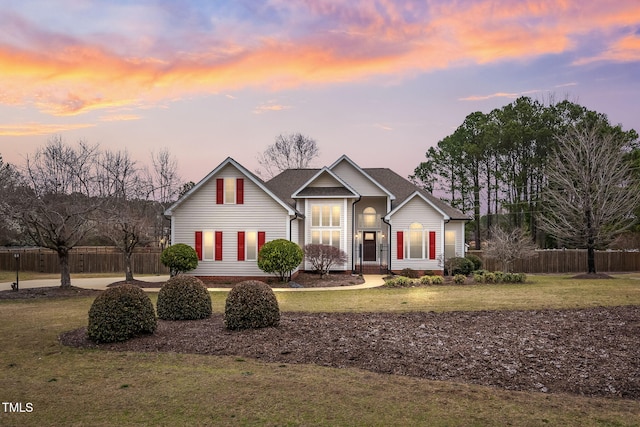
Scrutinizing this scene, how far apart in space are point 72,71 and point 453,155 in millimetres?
33696

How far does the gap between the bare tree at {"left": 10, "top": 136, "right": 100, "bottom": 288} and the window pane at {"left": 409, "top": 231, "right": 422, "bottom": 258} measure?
16.7 meters

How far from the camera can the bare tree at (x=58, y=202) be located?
69.4 ft

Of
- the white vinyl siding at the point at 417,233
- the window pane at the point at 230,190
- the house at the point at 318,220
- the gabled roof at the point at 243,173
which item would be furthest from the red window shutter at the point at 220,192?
the white vinyl siding at the point at 417,233

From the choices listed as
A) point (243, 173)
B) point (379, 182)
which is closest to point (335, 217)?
point (243, 173)

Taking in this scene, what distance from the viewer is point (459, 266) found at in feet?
90.7

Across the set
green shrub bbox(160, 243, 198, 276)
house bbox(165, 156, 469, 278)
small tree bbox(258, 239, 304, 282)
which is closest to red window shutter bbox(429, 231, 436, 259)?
house bbox(165, 156, 469, 278)

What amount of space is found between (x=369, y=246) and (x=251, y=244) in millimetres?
8399

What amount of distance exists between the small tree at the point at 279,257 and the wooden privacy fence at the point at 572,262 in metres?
18.2

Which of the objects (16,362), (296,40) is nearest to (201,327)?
(16,362)

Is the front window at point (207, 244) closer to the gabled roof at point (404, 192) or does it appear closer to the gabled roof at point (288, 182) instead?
the gabled roof at point (288, 182)

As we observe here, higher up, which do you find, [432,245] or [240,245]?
[240,245]

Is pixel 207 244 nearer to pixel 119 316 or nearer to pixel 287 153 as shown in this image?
pixel 119 316

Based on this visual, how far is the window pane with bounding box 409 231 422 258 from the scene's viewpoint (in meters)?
28.8

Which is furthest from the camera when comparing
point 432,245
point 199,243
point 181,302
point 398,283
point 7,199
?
point 432,245
